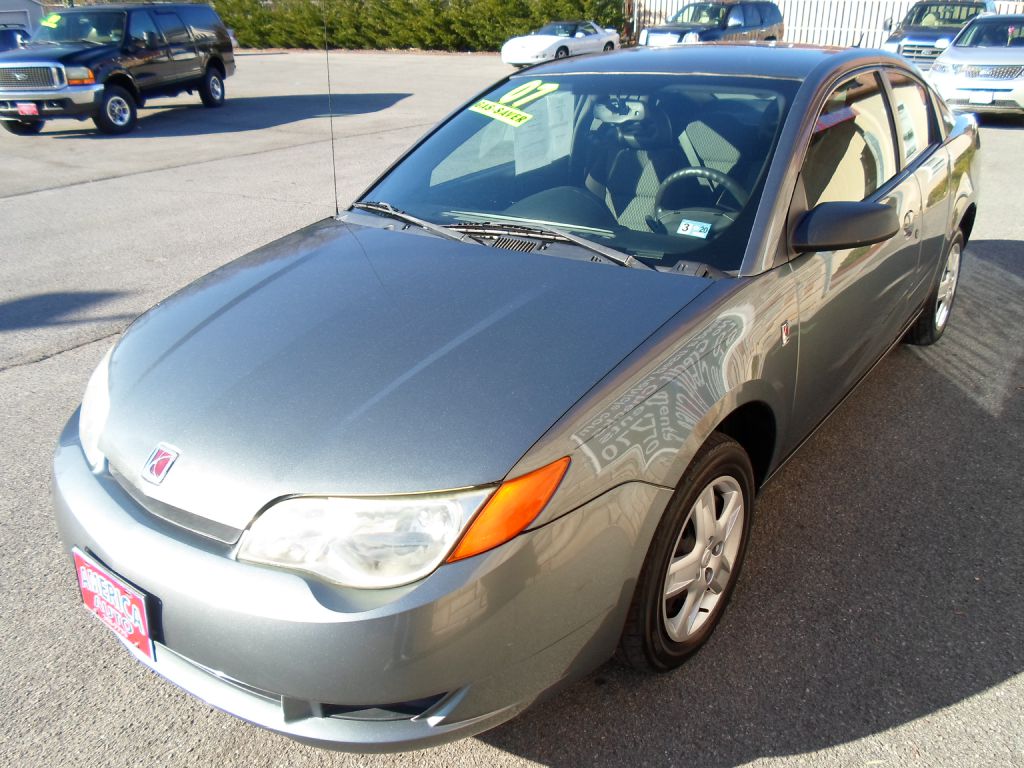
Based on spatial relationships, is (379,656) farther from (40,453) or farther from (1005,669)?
(40,453)

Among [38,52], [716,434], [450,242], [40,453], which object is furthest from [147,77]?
[716,434]

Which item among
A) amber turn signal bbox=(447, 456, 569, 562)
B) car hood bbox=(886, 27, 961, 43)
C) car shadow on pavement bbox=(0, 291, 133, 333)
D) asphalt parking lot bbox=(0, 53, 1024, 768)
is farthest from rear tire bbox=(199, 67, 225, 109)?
amber turn signal bbox=(447, 456, 569, 562)

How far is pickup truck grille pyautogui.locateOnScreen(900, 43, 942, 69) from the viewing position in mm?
16297

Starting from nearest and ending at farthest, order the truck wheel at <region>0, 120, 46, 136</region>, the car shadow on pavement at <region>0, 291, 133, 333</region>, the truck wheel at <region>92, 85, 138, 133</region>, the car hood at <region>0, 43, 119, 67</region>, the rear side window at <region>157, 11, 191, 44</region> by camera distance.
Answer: the car shadow on pavement at <region>0, 291, 133, 333</region>
the car hood at <region>0, 43, 119, 67</region>
the truck wheel at <region>92, 85, 138, 133</region>
the truck wheel at <region>0, 120, 46, 136</region>
the rear side window at <region>157, 11, 191, 44</region>

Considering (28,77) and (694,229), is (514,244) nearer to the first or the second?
(694,229)

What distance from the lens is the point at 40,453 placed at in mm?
3682

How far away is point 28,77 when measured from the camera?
41.8 ft

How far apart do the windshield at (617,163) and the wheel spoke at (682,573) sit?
867 mm

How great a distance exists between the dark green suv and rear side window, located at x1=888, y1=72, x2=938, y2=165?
1246cm

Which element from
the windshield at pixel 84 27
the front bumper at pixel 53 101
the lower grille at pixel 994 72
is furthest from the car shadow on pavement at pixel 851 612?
the windshield at pixel 84 27

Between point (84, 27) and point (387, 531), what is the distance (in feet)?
50.0

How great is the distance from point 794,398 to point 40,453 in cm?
309

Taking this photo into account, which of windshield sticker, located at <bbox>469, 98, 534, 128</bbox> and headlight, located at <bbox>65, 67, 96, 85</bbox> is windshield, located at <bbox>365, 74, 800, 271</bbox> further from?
headlight, located at <bbox>65, 67, 96, 85</bbox>

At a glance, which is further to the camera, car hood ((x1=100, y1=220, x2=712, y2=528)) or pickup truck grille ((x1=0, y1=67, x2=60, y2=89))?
pickup truck grille ((x1=0, y1=67, x2=60, y2=89))
